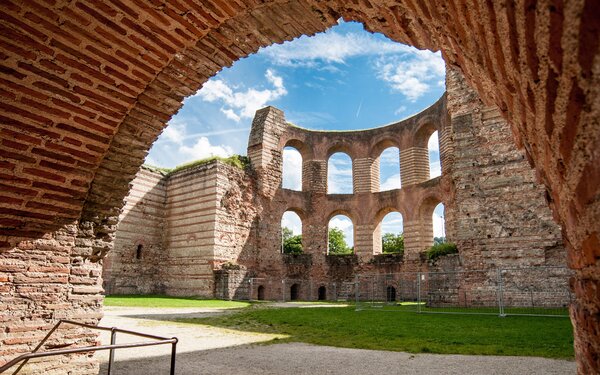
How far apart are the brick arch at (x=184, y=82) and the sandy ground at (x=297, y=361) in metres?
1.92

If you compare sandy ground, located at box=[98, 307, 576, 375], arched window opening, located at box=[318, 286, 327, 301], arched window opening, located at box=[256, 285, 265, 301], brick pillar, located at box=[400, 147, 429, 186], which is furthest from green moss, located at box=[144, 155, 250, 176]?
sandy ground, located at box=[98, 307, 576, 375]

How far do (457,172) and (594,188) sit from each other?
14.2m

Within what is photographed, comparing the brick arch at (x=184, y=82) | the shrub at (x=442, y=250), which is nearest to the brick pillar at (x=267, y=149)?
the shrub at (x=442, y=250)

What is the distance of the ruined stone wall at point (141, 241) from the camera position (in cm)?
2047

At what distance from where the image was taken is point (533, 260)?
1238cm

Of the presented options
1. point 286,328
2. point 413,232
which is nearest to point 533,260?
point 286,328

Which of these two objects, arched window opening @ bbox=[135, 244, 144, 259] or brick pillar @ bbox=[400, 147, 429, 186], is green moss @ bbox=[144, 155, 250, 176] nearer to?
arched window opening @ bbox=[135, 244, 144, 259]

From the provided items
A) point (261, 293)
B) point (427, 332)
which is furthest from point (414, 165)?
point (427, 332)

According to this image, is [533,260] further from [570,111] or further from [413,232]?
[570,111]

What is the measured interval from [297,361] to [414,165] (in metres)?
20.4

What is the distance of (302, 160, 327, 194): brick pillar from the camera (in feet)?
86.5

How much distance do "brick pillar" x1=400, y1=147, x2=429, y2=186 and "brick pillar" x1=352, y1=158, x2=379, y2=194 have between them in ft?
7.27

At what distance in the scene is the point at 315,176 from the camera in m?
26.5

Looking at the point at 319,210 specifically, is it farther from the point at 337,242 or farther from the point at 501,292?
the point at 337,242
